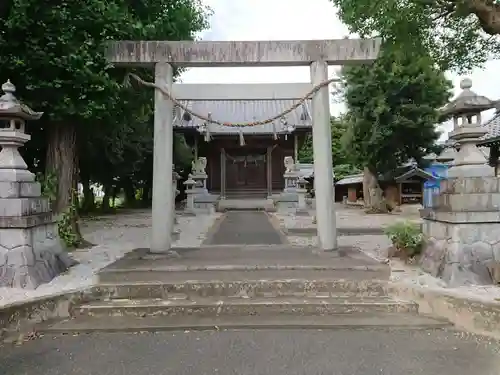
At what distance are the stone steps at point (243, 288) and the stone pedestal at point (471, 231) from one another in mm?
1107

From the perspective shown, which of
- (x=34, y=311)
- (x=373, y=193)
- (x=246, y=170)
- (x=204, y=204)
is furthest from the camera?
(x=246, y=170)

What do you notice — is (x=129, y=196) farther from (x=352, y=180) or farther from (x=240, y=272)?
(x=240, y=272)

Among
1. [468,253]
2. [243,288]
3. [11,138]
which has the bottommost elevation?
[243,288]

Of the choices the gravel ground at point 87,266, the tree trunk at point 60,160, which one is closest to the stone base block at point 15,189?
the gravel ground at point 87,266

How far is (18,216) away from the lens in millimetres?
5848

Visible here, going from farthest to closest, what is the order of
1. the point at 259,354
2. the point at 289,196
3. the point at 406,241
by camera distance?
the point at 289,196, the point at 406,241, the point at 259,354

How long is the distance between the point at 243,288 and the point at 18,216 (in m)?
3.31

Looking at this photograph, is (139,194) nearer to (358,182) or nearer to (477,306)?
(358,182)

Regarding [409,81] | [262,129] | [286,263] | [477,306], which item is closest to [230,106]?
[262,129]

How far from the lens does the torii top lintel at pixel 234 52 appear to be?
25.0ft

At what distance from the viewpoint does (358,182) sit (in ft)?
112

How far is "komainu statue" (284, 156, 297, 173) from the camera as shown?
25078 mm

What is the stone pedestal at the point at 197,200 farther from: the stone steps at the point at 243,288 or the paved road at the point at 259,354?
the paved road at the point at 259,354

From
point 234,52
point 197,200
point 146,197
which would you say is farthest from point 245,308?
point 146,197
